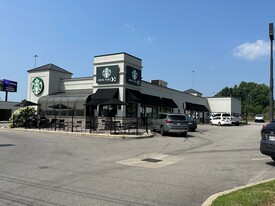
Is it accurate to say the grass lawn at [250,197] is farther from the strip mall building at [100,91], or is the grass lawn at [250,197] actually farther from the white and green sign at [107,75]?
the white and green sign at [107,75]

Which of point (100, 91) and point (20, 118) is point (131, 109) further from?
point (20, 118)

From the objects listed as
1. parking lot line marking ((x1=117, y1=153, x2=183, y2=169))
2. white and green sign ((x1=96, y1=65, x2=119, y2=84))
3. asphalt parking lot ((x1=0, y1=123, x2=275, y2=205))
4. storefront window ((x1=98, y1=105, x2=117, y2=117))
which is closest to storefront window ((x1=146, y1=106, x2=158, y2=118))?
storefront window ((x1=98, y1=105, x2=117, y2=117))

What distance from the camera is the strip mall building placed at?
30.0 metres

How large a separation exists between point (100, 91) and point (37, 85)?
9.07 metres

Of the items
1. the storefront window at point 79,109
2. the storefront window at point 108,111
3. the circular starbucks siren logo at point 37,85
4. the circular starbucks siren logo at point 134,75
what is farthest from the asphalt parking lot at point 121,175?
the circular starbucks siren logo at point 37,85

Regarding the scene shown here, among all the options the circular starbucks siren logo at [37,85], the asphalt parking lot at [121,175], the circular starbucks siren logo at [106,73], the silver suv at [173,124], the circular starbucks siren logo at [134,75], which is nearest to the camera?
the asphalt parking lot at [121,175]

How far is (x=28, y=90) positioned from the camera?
3609cm

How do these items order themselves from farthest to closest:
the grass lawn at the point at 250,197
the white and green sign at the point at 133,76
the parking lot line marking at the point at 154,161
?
the white and green sign at the point at 133,76
the parking lot line marking at the point at 154,161
the grass lawn at the point at 250,197

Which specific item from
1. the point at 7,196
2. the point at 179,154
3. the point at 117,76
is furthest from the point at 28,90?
the point at 7,196

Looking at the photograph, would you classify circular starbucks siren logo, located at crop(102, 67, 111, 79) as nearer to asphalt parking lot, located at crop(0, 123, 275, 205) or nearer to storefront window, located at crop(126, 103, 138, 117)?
storefront window, located at crop(126, 103, 138, 117)

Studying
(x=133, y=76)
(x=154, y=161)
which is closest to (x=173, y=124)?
(x=133, y=76)

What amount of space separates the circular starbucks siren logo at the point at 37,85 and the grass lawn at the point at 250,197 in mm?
31096

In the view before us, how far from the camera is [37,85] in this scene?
35438 mm

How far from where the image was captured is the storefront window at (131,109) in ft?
101
